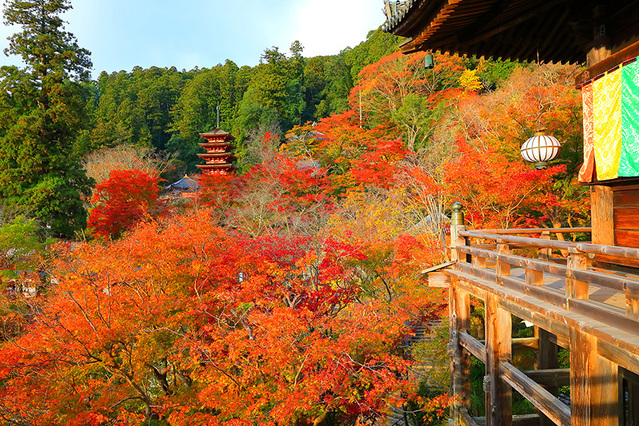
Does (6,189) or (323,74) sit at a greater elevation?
(323,74)

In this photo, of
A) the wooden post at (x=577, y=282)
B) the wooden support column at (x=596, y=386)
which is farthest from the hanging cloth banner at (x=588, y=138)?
the wooden support column at (x=596, y=386)

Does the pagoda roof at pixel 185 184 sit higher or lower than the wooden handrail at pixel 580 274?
higher

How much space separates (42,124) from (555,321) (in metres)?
19.9

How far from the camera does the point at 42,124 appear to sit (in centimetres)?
1681

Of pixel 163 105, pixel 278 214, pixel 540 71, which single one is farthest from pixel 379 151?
pixel 163 105

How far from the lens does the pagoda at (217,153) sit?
2983cm

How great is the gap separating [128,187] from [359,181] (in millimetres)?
10794

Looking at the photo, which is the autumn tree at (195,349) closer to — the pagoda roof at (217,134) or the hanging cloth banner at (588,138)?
the hanging cloth banner at (588,138)

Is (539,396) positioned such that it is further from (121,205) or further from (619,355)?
(121,205)

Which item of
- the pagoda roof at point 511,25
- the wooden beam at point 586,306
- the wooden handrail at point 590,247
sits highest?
the pagoda roof at point 511,25

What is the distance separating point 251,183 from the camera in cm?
2059

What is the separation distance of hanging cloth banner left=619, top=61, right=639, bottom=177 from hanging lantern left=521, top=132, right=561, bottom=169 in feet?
4.02

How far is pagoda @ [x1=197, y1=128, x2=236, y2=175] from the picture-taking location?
2983cm

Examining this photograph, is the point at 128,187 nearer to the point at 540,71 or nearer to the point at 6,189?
the point at 6,189
